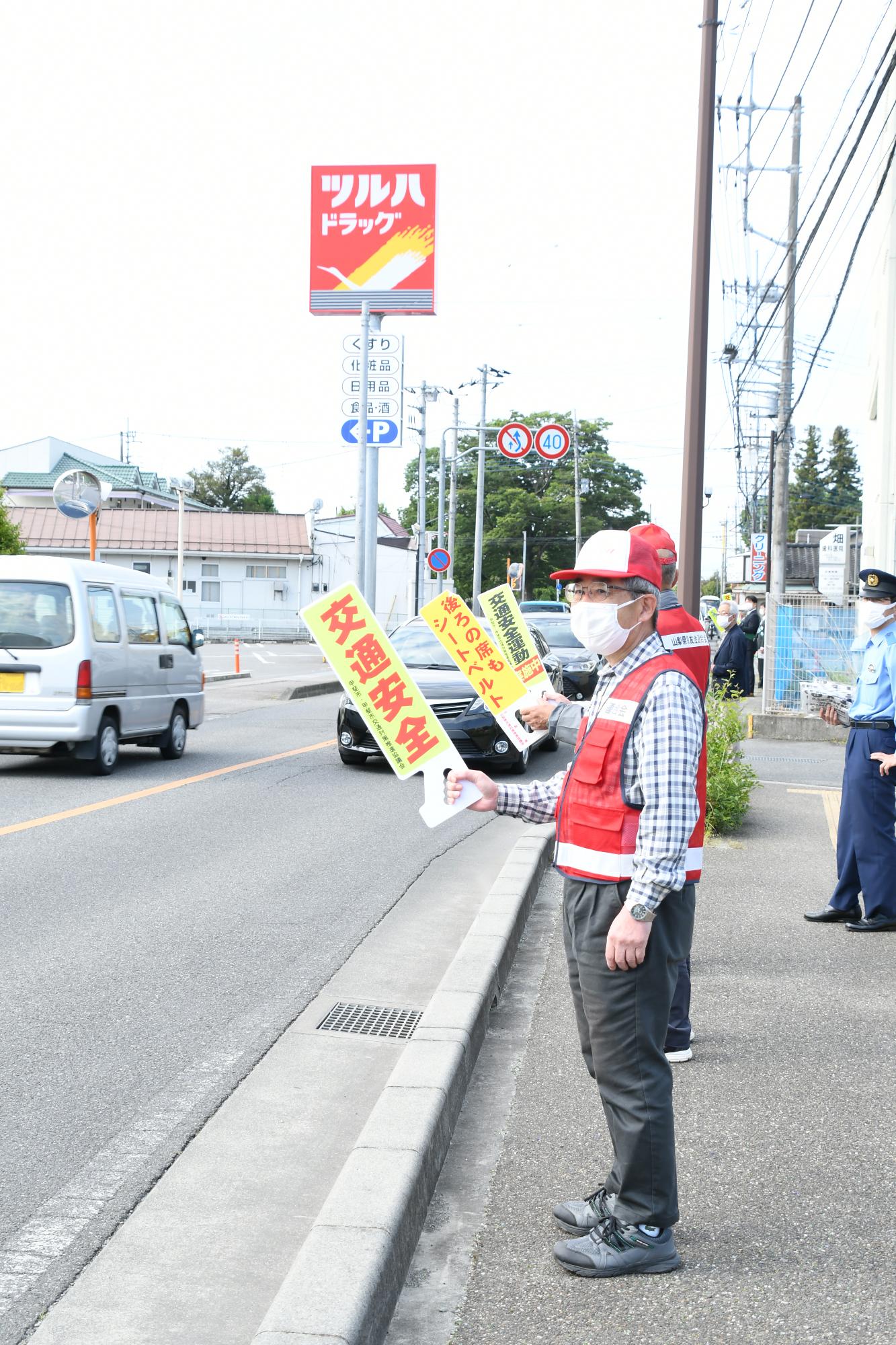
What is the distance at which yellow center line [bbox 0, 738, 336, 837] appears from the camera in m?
9.39

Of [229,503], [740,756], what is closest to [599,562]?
[740,756]

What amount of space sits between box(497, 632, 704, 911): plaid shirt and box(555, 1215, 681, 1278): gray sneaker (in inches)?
34.0

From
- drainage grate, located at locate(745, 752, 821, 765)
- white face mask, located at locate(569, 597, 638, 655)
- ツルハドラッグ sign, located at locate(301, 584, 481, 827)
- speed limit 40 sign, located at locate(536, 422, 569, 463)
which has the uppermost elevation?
speed limit 40 sign, located at locate(536, 422, 569, 463)

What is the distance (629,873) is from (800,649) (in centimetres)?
1576

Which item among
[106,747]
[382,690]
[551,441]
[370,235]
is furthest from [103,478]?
[382,690]

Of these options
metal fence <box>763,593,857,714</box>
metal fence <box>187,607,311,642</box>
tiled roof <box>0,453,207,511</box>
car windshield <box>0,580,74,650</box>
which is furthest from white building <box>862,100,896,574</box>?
tiled roof <box>0,453,207,511</box>

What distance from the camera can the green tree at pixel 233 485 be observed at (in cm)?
10194

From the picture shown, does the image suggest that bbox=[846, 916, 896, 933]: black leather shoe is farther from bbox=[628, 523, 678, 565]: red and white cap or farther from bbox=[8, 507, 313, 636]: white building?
bbox=[8, 507, 313, 636]: white building

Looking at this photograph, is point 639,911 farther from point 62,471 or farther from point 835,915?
point 62,471

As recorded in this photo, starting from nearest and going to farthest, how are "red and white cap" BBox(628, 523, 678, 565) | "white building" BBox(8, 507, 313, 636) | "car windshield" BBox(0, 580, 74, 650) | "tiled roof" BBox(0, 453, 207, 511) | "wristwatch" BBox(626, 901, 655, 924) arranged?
"wristwatch" BBox(626, 901, 655, 924) → "red and white cap" BBox(628, 523, 678, 565) → "car windshield" BBox(0, 580, 74, 650) → "white building" BBox(8, 507, 313, 636) → "tiled roof" BBox(0, 453, 207, 511)

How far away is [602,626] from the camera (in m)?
3.14

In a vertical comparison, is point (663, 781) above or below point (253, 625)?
above

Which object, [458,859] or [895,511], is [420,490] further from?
[458,859]

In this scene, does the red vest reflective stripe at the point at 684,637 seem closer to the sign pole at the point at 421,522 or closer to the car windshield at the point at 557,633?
the car windshield at the point at 557,633
